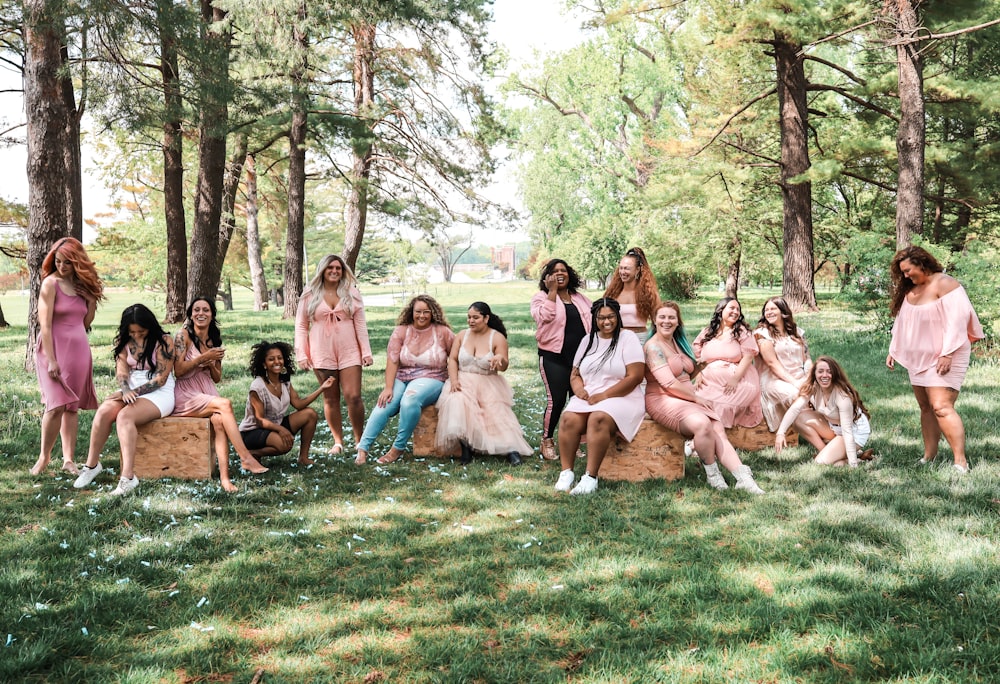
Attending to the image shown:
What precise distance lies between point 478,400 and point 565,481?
1.40 meters

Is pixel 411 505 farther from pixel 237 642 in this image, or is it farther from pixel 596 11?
pixel 596 11

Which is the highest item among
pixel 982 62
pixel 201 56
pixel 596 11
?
pixel 596 11

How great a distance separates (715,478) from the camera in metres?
5.55

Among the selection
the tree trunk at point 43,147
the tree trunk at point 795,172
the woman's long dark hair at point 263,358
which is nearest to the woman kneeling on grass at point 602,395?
the woman's long dark hair at point 263,358

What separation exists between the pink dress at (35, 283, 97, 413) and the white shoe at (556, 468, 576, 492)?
4.03 m

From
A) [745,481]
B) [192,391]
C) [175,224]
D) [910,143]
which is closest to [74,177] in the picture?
[175,224]

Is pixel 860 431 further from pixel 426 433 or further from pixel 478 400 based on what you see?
pixel 426 433

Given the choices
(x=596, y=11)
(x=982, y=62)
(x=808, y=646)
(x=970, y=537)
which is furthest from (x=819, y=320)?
(x=596, y=11)

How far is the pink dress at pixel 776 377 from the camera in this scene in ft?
22.2

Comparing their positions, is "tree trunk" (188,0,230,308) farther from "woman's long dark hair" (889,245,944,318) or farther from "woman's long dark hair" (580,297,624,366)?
"woman's long dark hair" (889,245,944,318)

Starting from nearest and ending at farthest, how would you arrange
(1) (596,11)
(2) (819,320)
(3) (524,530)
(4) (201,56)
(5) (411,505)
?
1. (3) (524,530)
2. (5) (411,505)
3. (4) (201,56)
4. (2) (819,320)
5. (1) (596,11)

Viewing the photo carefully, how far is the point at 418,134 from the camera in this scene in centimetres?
1845

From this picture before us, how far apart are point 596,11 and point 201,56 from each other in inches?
961

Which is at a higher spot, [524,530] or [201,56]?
[201,56]
